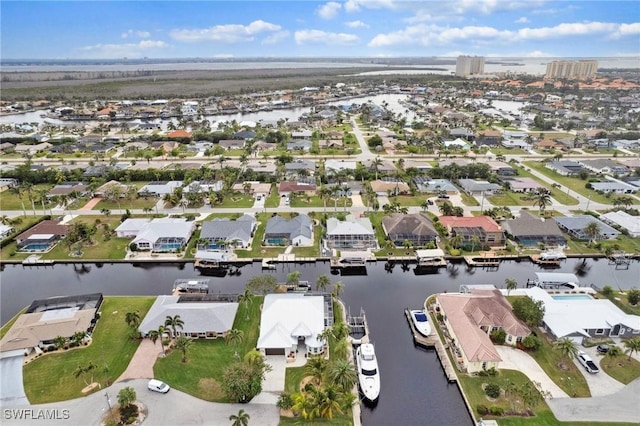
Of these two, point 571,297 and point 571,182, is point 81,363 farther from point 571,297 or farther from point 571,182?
point 571,182

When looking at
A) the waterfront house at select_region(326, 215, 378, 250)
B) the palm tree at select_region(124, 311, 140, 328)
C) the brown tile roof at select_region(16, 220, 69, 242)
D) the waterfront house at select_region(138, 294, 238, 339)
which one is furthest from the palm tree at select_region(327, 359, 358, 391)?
the brown tile roof at select_region(16, 220, 69, 242)

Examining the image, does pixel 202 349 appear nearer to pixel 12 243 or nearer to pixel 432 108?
pixel 12 243

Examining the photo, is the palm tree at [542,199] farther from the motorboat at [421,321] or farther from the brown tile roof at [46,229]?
the brown tile roof at [46,229]

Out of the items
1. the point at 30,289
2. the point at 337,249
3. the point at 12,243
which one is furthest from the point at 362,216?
the point at 12,243

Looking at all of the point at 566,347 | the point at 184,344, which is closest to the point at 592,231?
the point at 566,347

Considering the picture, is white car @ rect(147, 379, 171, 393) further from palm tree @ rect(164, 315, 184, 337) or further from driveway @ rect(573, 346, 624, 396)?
driveway @ rect(573, 346, 624, 396)
